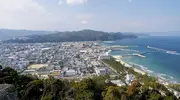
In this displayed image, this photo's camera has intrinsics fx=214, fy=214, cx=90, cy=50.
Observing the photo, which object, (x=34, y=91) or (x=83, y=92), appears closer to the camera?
(x=83, y=92)

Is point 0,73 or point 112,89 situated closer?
point 112,89

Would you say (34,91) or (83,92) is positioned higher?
(83,92)

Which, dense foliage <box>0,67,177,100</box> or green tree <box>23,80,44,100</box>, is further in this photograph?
green tree <box>23,80,44,100</box>

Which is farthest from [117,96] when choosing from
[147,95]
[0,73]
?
[0,73]

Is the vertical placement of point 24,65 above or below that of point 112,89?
below

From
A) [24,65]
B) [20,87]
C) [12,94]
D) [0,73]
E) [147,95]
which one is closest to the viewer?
[12,94]

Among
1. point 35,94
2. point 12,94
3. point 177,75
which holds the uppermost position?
point 12,94

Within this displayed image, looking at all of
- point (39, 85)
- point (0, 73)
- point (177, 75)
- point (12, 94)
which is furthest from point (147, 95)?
point (177, 75)

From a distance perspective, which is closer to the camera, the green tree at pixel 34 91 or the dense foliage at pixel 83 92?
the dense foliage at pixel 83 92

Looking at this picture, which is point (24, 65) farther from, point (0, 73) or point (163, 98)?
point (163, 98)

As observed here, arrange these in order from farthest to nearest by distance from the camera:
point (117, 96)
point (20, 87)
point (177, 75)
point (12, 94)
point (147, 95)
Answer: point (177, 75) → point (20, 87) → point (147, 95) → point (117, 96) → point (12, 94)

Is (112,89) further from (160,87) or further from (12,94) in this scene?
(12,94)
